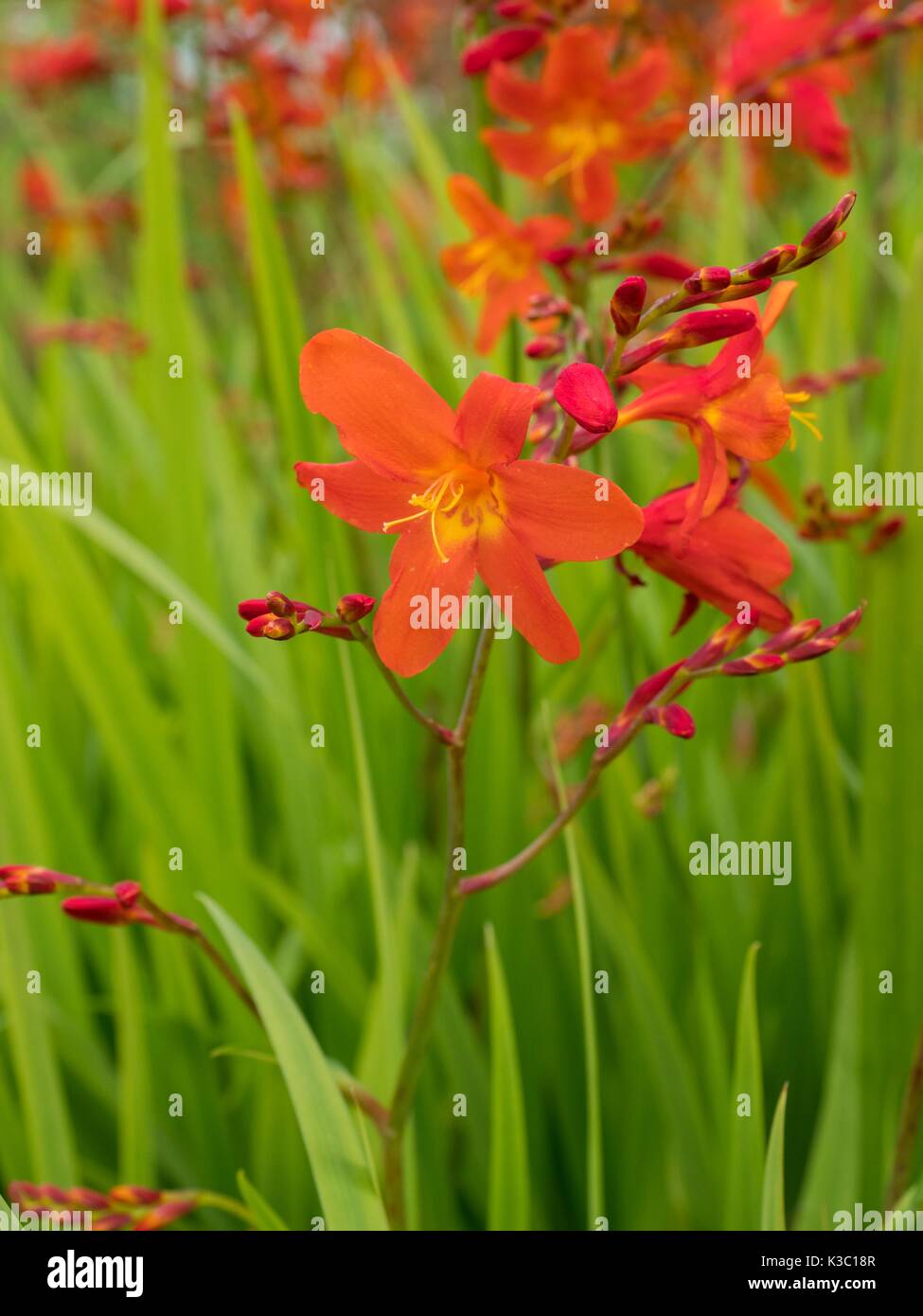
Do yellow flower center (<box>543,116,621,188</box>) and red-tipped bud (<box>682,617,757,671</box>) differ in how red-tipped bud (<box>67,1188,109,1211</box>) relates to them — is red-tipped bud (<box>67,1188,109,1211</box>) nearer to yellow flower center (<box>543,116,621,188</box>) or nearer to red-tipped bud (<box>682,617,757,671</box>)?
red-tipped bud (<box>682,617,757,671</box>)

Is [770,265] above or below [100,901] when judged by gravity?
above

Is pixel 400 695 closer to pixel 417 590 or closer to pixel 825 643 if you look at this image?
pixel 417 590

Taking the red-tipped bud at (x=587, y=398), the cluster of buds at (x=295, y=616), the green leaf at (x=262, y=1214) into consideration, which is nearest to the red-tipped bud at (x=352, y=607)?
the cluster of buds at (x=295, y=616)

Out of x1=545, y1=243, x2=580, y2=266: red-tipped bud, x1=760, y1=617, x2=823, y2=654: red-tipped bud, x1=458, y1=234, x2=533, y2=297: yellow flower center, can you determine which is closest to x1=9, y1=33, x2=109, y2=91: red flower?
x1=458, y1=234, x2=533, y2=297: yellow flower center

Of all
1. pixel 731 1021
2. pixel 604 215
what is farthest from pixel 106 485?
pixel 731 1021

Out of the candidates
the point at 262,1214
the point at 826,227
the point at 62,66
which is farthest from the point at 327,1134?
the point at 62,66

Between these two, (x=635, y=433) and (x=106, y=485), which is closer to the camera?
(x=635, y=433)
